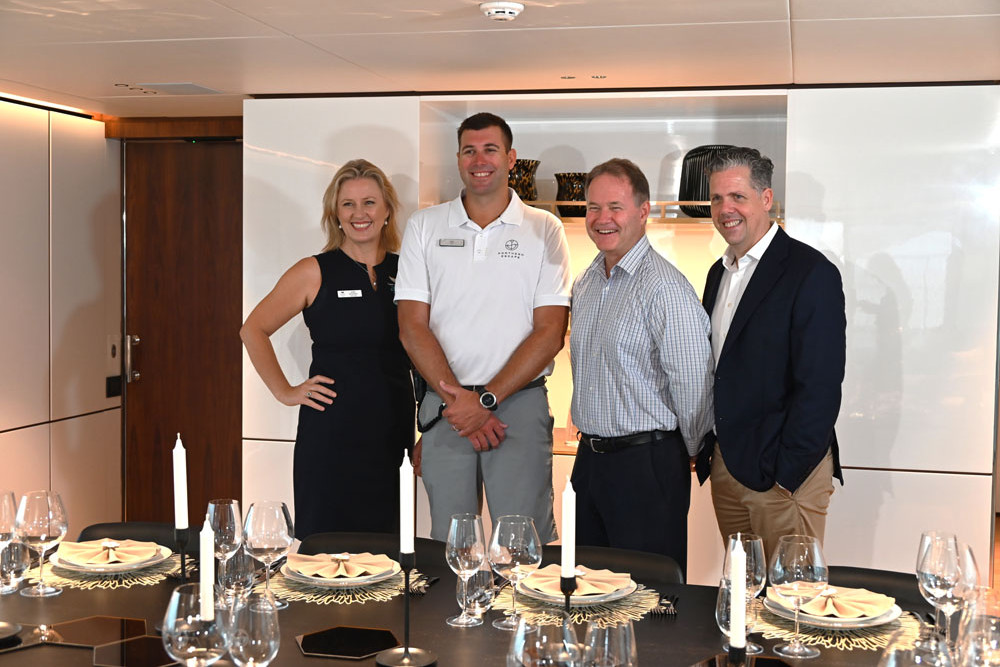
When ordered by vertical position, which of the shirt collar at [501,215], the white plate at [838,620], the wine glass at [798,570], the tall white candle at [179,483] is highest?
the shirt collar at [501,215]

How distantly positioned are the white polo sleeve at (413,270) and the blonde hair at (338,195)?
0.20 m

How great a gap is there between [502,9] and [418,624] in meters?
1.70

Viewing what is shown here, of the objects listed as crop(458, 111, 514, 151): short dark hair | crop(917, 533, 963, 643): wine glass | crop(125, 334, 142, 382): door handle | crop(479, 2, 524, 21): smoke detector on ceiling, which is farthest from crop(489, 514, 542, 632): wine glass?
crop(125, 334, 142, 382): door handle

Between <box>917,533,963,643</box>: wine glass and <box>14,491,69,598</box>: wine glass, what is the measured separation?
184 cm

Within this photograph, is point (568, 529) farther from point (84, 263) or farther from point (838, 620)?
point (84, 263)

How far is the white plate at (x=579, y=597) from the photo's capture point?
88.2 inches

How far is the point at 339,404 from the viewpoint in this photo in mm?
3902

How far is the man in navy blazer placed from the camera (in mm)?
3123

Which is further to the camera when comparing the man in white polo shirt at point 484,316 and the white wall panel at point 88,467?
the white wall panel at point 88,467

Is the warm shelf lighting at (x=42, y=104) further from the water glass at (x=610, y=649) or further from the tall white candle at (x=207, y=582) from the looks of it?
the water glass at (x=610, y=649)

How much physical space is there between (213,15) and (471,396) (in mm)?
1503

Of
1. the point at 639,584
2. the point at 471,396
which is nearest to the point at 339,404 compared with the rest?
the point at 471,396

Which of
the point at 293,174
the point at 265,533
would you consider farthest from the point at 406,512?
the point at 293,174

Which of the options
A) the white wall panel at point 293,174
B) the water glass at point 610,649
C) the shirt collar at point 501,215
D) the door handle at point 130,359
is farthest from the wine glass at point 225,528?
the door handle at point 130,359
